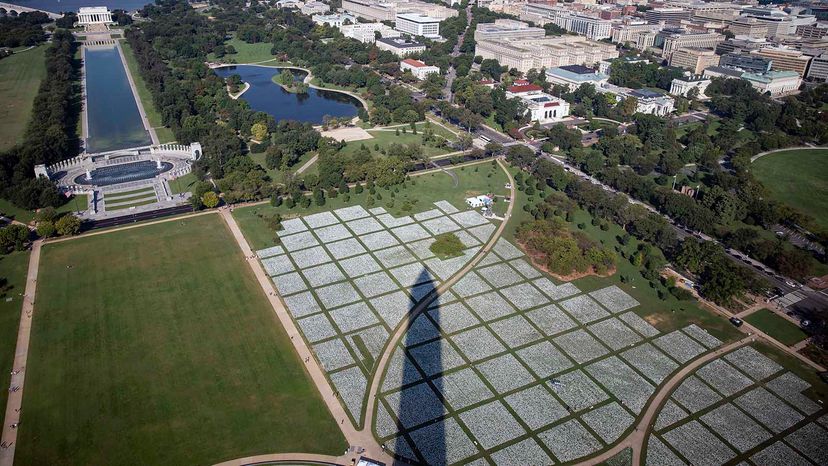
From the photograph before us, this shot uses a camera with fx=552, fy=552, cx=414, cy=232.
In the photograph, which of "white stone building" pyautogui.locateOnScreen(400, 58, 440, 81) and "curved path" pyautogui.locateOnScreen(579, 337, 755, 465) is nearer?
"curved path" pyautogui.locateOnScreen(579, 337, 755, 465)

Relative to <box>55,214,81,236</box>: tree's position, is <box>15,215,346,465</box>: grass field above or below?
below

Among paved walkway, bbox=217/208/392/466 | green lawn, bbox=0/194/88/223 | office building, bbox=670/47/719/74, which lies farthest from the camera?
office building, bbox=670/47/719/74

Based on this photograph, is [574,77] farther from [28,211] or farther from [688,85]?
[28,211]

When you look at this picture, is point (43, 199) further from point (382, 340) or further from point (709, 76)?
point (709, 76)

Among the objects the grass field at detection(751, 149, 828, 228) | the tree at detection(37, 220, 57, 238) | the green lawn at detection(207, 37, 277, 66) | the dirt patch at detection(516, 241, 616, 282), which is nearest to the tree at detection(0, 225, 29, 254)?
the tree at detection(37, 220, 57, 238)

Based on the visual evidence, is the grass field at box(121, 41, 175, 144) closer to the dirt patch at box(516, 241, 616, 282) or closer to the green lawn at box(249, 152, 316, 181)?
the green lawn at box(249, 152, 316, 181)

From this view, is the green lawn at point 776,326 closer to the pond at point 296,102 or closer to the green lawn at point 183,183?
→ the green lawn at point 183,183

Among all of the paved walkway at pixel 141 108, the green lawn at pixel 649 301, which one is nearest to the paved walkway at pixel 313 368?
the green lawn at pixel 649 301
